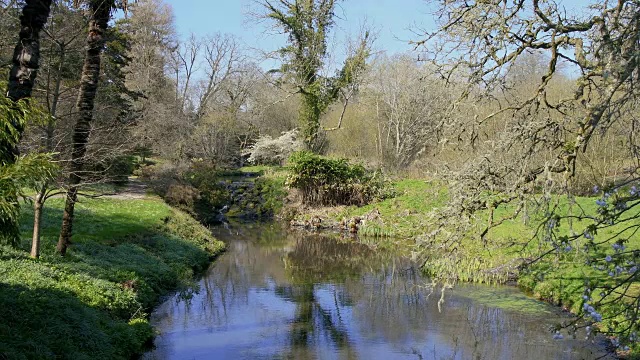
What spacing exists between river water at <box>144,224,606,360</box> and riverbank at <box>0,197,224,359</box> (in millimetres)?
694

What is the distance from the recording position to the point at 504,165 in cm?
617

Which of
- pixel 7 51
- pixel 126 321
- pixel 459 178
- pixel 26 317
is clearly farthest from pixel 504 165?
pixel 7 51

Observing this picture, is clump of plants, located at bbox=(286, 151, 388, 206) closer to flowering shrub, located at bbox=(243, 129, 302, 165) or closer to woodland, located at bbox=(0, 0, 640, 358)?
woodland, located at bbox=(0, 0, 640, 358)

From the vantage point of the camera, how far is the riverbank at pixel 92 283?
750 centimetres

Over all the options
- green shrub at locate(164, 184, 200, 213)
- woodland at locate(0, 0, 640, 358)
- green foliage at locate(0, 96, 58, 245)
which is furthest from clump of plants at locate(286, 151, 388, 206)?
green foliage at locate(0, 96, 58, 245)

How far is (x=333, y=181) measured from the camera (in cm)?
2809

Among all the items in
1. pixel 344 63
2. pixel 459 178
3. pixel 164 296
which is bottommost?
pixel 164 296

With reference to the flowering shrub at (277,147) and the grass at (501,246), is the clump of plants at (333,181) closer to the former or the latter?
the grass at (501,246)

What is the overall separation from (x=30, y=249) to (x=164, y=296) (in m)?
3.30

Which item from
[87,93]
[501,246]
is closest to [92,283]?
[87,93]

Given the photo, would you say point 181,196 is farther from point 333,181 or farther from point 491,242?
point 491,242

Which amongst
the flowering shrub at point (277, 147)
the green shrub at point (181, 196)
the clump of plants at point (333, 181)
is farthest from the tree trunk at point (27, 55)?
the flowering shrub at point (277, 147)

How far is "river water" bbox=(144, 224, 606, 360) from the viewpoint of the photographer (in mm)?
9719

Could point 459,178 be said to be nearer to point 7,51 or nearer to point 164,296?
point 164,296
